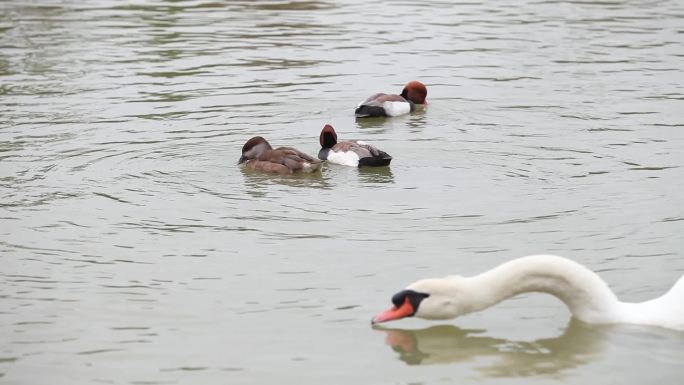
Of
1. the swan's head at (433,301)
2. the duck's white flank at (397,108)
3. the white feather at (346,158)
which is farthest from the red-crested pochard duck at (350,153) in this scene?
the swan's head at (433,301)

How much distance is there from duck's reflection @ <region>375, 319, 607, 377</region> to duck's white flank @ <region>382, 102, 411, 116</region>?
891cm

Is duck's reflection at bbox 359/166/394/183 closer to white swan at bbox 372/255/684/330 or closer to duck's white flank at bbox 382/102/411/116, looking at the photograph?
duck's white flank at bbox 382/102/411/116

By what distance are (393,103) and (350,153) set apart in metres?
3.35

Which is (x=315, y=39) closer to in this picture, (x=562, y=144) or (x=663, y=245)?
(x=562, y=144)

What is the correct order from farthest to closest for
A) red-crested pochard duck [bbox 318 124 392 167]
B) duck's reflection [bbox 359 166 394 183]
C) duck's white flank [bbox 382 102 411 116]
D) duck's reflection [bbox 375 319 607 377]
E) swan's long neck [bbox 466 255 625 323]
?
duck's white flank [bbox 382 102 411 116]
red-crested pochard duck [bbox 318 124 392 167]
duck's reflection [bbox 359 166 394 183]
swan's long neck [bbox 466 255 625 323]
duck's reflection [bbox 375 319 607 377]

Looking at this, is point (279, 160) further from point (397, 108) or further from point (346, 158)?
point (397, 108)

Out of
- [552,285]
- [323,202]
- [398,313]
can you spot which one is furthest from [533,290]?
[323,202]

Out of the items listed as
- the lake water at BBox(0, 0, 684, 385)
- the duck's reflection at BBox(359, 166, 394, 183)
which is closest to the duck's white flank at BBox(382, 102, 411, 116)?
the lake water at BBox(0, 0, 684, 385)

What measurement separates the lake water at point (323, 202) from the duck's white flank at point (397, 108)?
230 millimetres

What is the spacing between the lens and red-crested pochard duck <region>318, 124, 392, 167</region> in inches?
574

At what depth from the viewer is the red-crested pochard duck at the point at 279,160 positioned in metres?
14.5

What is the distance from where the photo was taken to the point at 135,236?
11.9 m

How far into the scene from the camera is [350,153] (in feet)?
48.5

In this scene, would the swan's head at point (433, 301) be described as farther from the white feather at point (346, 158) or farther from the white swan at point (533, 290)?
the white feather at point (346, 158)
